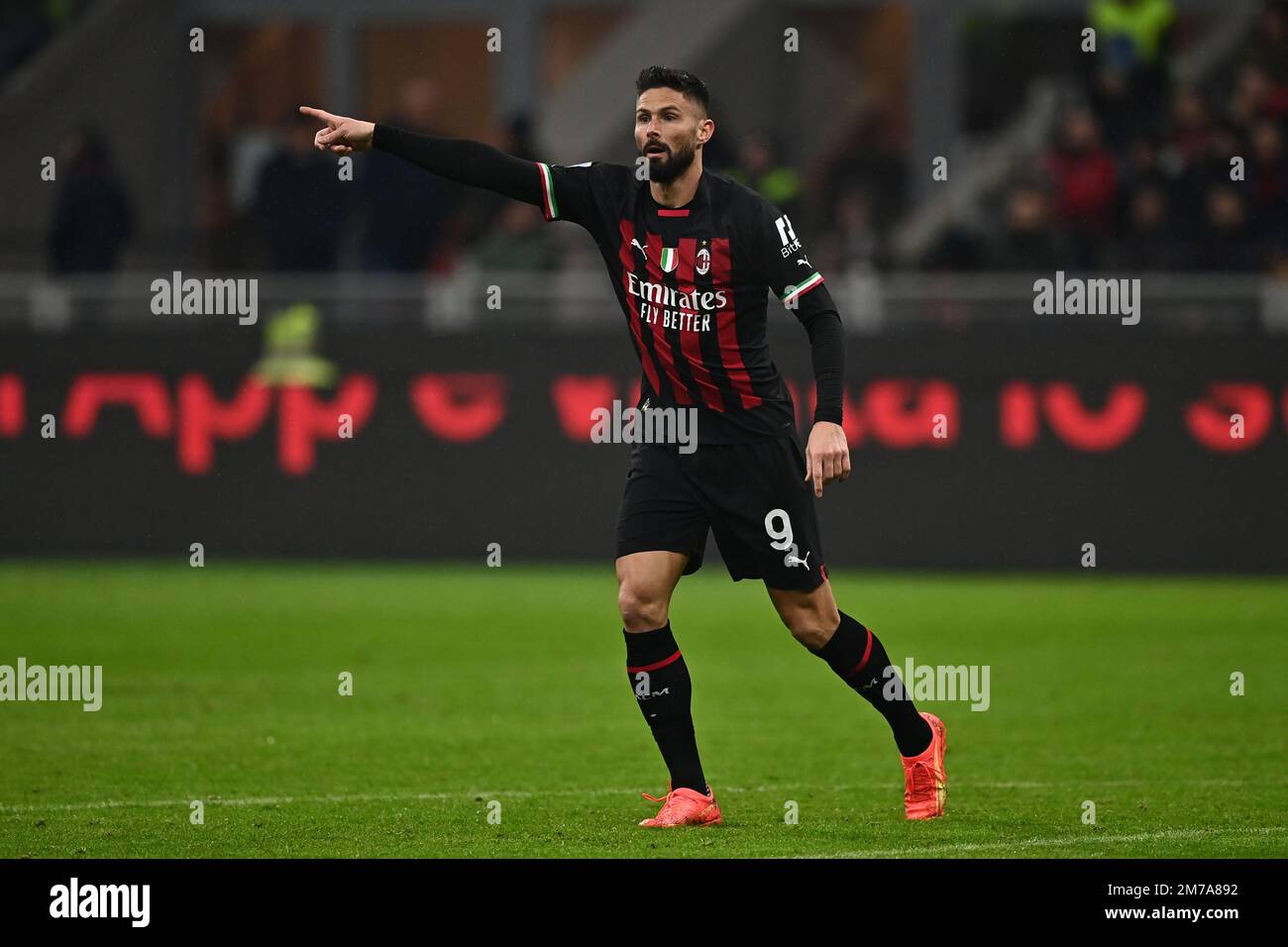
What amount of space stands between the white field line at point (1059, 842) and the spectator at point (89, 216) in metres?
11.6

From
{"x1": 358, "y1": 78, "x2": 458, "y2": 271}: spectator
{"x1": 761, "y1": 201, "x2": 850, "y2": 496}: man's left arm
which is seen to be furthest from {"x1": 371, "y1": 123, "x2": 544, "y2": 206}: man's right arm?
{"x1": 358, "y1": 78, "x2": 458, "y2": 271}: spectator

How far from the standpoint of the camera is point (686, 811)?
6996 millimetres

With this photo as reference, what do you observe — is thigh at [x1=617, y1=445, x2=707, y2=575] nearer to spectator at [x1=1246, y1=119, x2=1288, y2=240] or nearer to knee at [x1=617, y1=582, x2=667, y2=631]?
knee at [x1=617, y1=582, x2=667, y2=631]

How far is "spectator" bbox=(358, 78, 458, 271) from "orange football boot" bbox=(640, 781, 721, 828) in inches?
408

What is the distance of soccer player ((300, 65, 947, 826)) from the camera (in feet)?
23.2

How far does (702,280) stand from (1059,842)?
6.94 feet

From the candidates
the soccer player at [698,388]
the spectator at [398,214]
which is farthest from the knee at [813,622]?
the spectator at [398,214]

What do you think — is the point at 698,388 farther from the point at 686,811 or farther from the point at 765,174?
the point at 765,174

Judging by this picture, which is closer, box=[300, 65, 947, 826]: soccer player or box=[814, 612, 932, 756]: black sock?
box=[300, 65, 947, 826]: soccer player

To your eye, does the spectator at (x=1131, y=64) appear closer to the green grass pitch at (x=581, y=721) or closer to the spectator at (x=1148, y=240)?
the spectator at (x=1148, y=240)

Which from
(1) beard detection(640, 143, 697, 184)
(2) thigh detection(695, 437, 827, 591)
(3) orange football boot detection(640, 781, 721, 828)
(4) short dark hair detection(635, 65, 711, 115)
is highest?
(4) short dark hair detection(635, 65, 711, 115)

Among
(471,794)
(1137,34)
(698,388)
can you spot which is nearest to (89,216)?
(1137,34)
